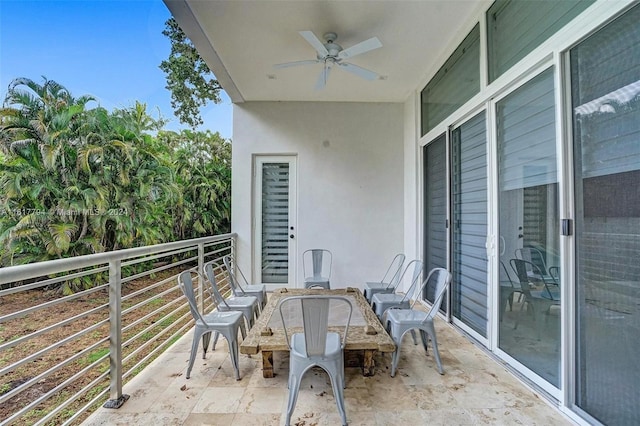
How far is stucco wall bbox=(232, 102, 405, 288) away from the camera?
5.02m

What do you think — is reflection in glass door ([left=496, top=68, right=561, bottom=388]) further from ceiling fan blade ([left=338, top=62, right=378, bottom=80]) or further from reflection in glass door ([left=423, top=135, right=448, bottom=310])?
ceiling fan blade ([left=338, top=62, right=378, bottom=80])

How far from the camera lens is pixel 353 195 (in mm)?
5035

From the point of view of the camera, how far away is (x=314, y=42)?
110 inches

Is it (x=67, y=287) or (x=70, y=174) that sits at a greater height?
(x=70, y=174)

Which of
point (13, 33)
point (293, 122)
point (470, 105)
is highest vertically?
point (13, 33)

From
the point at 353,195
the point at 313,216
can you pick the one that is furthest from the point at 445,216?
the point at 313,216

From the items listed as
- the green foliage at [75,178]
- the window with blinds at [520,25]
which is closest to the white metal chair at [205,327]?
the window with blinds at [520,25]

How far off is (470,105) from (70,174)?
6145 mm

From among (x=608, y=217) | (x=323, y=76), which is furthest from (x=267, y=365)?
(x=323, y=76)

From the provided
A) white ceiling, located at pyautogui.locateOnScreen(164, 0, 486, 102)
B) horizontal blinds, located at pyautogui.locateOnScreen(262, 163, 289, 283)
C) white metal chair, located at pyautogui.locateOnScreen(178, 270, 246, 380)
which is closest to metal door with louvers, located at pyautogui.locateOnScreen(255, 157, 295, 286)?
horizontal blinds, located at pyautogui.locateOnScreen(262, 163, 289, 283)

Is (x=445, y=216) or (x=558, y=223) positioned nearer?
(x=558, y=223)

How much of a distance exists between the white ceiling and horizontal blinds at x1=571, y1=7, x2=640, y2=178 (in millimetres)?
1421

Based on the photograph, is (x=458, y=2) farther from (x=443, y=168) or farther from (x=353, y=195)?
(x=353, y=195)

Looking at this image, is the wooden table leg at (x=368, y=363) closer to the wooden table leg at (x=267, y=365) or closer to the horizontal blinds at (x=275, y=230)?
→ the wooden table leg at (x=267, y=365)
